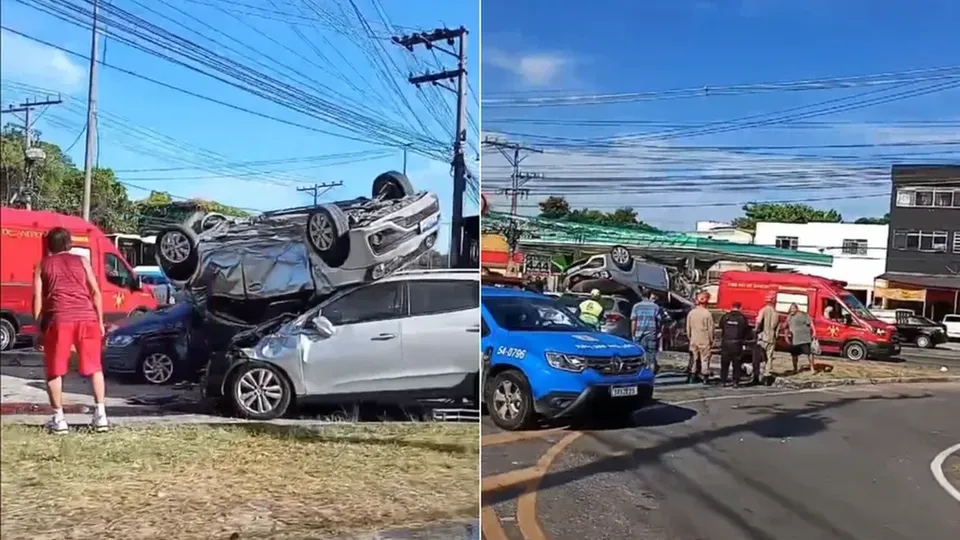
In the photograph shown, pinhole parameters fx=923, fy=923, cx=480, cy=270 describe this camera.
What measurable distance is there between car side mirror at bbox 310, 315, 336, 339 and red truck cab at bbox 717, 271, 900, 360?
3.47 ft

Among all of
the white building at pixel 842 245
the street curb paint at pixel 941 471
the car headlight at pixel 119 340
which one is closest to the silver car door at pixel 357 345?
the car headlight at pixel 119 340

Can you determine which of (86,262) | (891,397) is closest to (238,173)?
(86,262)

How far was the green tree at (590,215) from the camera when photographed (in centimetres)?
245

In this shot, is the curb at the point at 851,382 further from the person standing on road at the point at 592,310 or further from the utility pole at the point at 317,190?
the utility pole at the point at 317,190

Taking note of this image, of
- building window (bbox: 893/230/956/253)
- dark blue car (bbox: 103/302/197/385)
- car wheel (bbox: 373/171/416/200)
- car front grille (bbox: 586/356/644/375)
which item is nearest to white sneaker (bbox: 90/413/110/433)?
dark blue car (bbox: 103/302/197/385)

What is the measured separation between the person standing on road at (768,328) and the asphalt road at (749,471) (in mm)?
122

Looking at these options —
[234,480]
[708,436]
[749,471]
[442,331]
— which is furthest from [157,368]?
[749,471]

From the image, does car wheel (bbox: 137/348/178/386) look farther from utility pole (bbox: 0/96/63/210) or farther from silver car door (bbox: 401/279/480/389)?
silver car door (bbox: 401/279/480/389)

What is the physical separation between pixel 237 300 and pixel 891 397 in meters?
1.77

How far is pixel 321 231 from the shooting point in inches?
98.6

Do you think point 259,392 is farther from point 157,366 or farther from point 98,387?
point 98,387

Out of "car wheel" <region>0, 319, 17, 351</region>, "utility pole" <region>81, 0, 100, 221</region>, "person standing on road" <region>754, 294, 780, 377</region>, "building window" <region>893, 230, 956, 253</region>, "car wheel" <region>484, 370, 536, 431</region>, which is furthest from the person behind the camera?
"car wheel" <region>484, 370, 536, 431</region>

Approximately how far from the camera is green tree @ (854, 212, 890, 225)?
7.80ft

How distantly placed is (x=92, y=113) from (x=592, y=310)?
1.37 m
